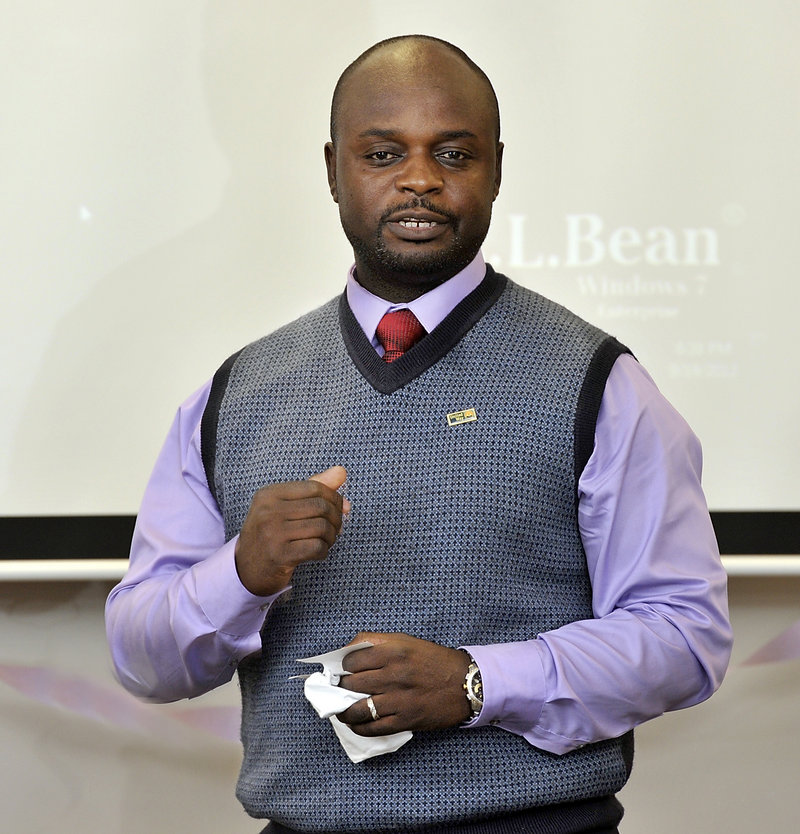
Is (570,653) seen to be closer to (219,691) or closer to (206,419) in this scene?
(206,419)

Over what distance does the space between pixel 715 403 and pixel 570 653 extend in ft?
4.05

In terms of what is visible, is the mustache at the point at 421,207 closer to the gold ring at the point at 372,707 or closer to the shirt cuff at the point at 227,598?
the shirt cuff at the point at 227,598

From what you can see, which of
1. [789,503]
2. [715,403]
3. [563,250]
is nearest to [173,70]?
[563,250]

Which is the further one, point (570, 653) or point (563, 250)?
point (563, 250)

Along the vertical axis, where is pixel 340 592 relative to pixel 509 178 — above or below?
below

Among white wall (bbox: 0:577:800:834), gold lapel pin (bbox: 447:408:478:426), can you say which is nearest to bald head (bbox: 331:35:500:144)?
gold lapel pin (bbox: 447:408:478:426)

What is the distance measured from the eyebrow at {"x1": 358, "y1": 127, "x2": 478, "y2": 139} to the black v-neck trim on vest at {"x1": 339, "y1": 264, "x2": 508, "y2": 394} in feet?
0.65

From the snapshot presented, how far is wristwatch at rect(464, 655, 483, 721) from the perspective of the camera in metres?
1.25

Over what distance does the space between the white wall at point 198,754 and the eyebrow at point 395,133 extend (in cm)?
136

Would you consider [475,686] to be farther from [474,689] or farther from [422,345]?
[422,345]

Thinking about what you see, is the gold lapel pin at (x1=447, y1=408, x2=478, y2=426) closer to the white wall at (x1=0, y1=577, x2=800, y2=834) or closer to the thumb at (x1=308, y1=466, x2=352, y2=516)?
the thumb at (x1=308, y1=466, x2=352, y2=516)

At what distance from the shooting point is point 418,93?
1.47 meters

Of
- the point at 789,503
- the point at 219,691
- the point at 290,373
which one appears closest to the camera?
the point at 290,373

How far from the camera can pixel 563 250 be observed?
7.93ft
